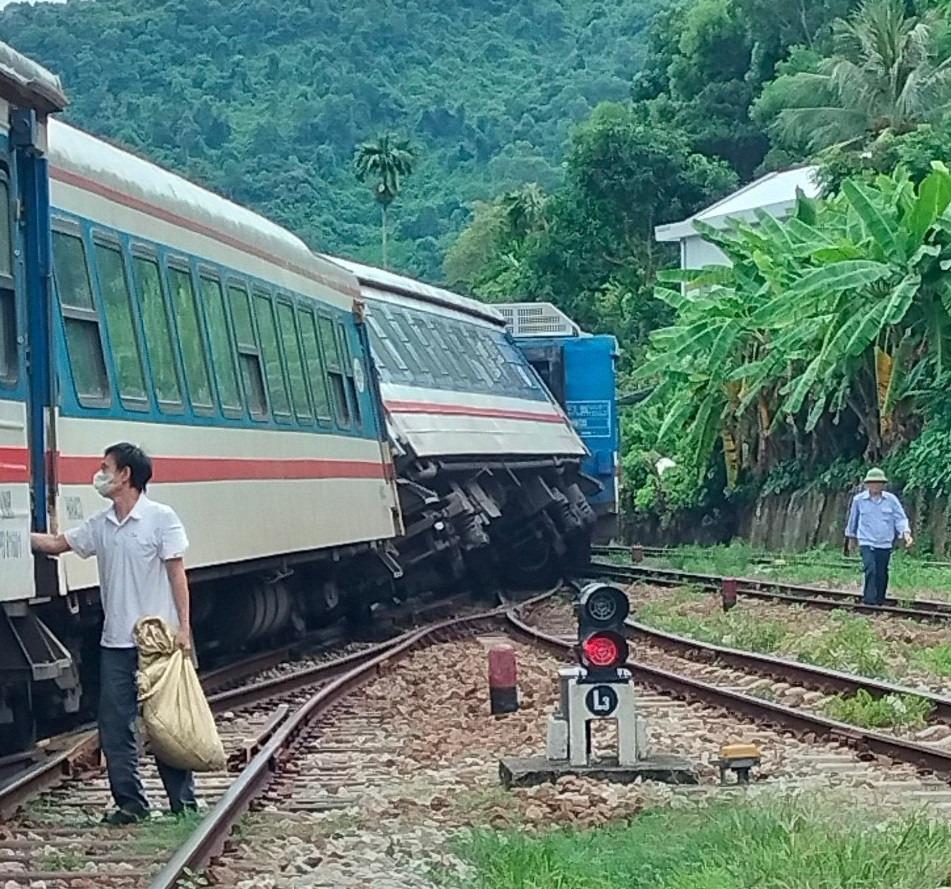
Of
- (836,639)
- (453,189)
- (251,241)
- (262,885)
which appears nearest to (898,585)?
(836,639)

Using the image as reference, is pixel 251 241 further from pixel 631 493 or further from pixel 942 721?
pixel 631 493

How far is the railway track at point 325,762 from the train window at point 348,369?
237cm

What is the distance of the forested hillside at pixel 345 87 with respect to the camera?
341 ft

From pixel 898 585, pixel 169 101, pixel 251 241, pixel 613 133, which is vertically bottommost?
pixel 898 585

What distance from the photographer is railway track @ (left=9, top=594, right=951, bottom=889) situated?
693cm

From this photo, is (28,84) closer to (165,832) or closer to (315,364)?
(165,832)

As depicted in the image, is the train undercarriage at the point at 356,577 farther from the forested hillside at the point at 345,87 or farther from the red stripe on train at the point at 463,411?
the forested hillside at the point at 345,87

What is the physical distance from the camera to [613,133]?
177 feet

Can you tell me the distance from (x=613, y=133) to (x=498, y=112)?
6712 cm

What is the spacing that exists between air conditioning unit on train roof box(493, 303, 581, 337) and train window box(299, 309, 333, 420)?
13035 millimetres

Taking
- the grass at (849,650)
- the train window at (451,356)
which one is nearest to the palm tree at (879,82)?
the train window at (451,356)

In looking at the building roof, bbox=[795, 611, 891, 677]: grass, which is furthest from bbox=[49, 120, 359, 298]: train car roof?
the building roof

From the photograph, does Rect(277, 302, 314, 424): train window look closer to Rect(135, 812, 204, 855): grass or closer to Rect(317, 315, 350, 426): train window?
Rect(317, 315, 350, 426): train window

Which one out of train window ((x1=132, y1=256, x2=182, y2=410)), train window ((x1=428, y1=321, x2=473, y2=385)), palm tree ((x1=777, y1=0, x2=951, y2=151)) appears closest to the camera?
train window ((x1=132, y1=256, x2=182, y2=410))
